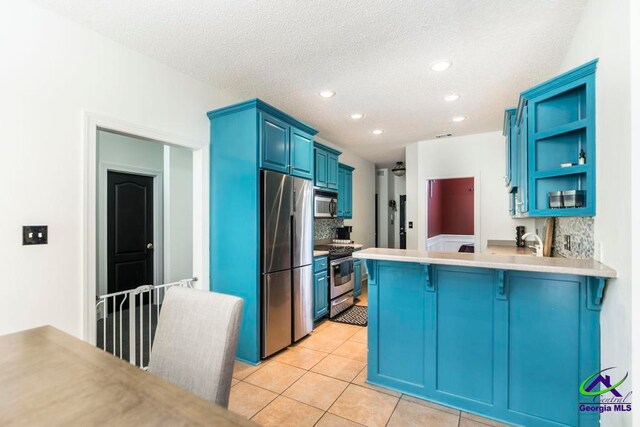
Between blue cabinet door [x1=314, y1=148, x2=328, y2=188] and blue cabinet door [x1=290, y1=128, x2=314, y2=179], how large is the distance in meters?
0.81

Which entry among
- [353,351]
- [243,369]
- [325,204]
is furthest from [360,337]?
[325,204]

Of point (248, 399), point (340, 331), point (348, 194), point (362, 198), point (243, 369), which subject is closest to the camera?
point (248, 399)

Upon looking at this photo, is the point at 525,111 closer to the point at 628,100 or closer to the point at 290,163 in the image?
the point at 628,100

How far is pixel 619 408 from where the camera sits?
1.42m

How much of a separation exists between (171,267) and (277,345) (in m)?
2.61

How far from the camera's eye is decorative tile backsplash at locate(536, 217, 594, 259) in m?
1.97

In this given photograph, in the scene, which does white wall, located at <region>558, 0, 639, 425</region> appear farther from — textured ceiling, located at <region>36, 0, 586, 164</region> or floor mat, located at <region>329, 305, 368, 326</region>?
floor mat, located at <region>329, 305, 368, 326</region>

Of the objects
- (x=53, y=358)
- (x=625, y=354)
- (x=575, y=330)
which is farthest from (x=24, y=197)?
(x=575, y=330)

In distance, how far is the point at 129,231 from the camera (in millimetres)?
4422

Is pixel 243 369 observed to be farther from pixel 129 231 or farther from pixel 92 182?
pixel 129 231

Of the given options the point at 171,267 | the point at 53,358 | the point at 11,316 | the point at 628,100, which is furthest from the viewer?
the point at 171,267

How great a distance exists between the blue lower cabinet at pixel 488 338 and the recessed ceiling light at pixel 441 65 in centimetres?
181

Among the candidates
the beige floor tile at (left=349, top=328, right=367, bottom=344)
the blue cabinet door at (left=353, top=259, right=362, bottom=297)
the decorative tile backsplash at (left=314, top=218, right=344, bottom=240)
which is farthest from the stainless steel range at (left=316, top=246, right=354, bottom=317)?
the decorative tile backsplash at (left=314, top=218, right=344, bottom=240)

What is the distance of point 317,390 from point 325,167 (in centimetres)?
319
